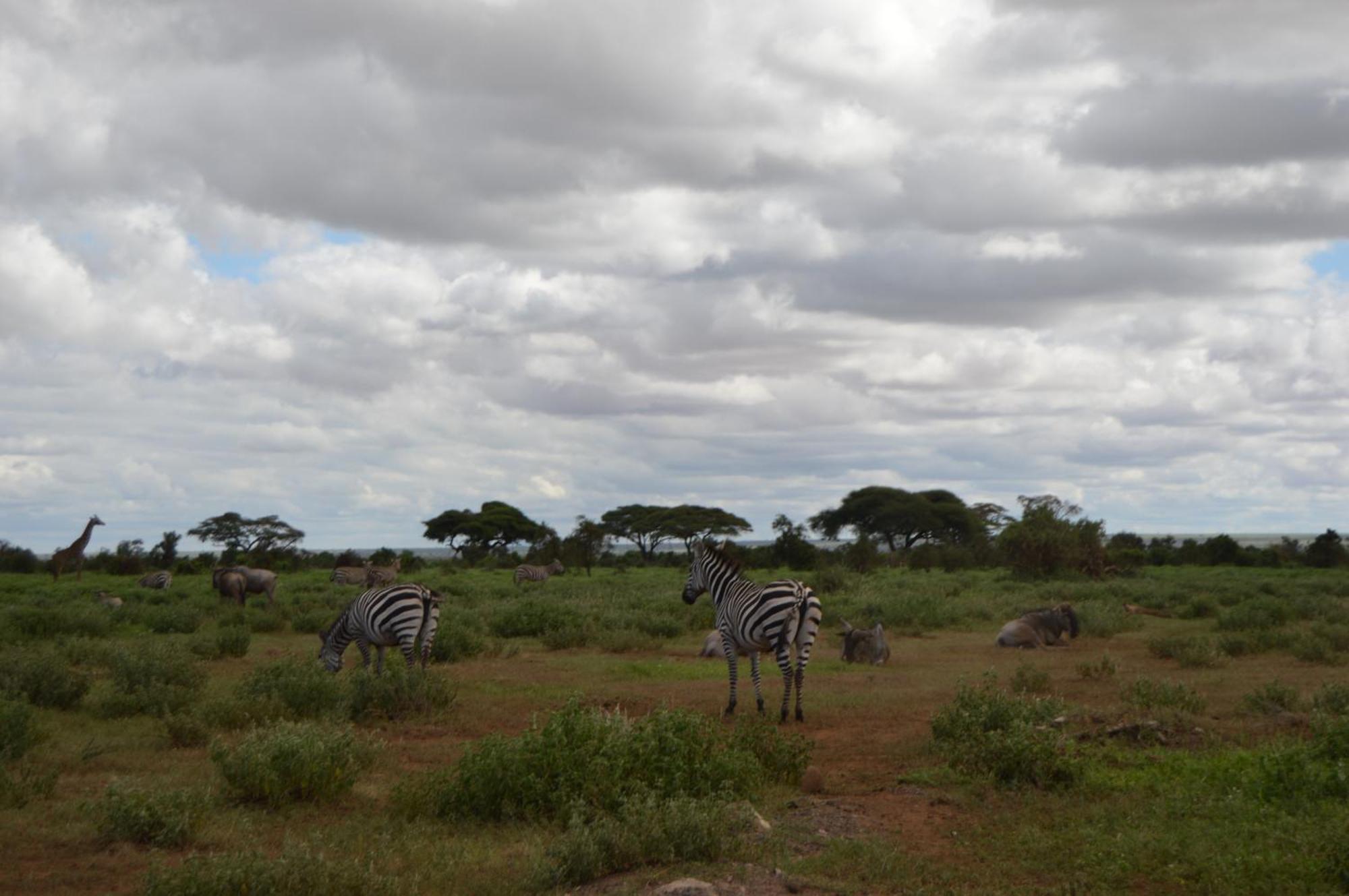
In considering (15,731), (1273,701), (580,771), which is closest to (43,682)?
(15,731)

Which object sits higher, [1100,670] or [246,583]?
[246,583]

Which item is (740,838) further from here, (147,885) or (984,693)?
(984,693)

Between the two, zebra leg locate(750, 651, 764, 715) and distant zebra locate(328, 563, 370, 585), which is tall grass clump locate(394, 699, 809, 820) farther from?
distant zebra locate(328, 563, 370, 585)

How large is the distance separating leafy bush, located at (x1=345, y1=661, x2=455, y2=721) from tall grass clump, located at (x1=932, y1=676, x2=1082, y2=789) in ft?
19.2

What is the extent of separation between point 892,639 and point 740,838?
1597 centimetres

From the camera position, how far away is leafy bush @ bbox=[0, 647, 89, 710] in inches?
516

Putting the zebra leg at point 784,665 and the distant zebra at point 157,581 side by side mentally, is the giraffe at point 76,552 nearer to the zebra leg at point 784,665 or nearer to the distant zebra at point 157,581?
the distant zebra at point 157,581

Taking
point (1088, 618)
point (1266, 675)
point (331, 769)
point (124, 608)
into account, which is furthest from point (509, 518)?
→ point (331, 769)

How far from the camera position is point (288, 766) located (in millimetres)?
Result: 8969

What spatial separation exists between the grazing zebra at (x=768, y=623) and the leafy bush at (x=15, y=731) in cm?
713

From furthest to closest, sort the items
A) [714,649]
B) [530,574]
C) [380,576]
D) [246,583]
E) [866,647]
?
1. [530,574]
2. [380,576]
3. [246,583]
4. [714,649]
5. [866,647]

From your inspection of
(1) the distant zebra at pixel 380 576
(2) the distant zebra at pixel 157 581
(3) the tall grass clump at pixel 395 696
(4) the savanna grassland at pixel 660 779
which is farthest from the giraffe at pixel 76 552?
(3) the tall grass clump at pixel 395 696

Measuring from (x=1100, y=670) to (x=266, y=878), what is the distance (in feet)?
42.7

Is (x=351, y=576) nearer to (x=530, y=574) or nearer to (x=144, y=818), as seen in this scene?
(x=530, y=574)
